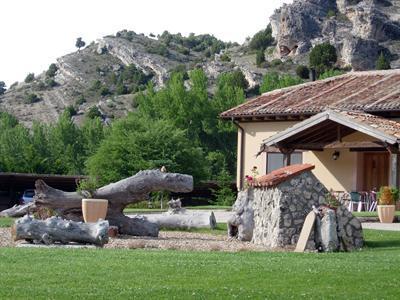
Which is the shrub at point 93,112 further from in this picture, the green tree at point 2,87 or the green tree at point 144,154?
the green tree at point 144,154

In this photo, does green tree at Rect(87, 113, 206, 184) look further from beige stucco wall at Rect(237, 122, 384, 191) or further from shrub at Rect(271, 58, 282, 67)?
shrub at Rect(271, 58, 282, 67)

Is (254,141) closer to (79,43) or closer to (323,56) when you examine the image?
(323,56)

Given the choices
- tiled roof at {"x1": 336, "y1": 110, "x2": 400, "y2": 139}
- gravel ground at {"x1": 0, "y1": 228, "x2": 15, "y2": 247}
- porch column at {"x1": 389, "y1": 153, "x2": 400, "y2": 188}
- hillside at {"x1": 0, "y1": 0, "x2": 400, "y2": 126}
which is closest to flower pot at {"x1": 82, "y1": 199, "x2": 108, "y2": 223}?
gravel ground at {"x1": 0, "y1": 228, "x2": 15, "y2": 247}

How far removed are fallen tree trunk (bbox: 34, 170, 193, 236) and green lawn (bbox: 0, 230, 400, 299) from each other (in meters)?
5.52

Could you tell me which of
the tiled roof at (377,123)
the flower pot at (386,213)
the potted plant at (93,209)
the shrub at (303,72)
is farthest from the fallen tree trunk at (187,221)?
the shrub at (303,72)

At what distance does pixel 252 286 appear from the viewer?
8.92 metres

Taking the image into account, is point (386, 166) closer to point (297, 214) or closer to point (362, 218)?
point (362, 218)

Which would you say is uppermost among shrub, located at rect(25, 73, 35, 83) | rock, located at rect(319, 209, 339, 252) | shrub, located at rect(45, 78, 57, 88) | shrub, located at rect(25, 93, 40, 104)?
shrub, located at rect(25, 73, 35, 83)

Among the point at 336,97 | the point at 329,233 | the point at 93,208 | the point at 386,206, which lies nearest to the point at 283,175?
the point at 329,233

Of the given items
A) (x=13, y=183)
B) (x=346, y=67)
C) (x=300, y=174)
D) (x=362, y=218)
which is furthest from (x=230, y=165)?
(x=300, y=174)

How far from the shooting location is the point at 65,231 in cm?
1490

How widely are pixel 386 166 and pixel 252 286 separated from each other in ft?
68.5

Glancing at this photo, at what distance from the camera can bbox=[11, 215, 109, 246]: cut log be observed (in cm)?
1479

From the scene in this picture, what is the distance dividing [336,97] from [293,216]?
15.0m
